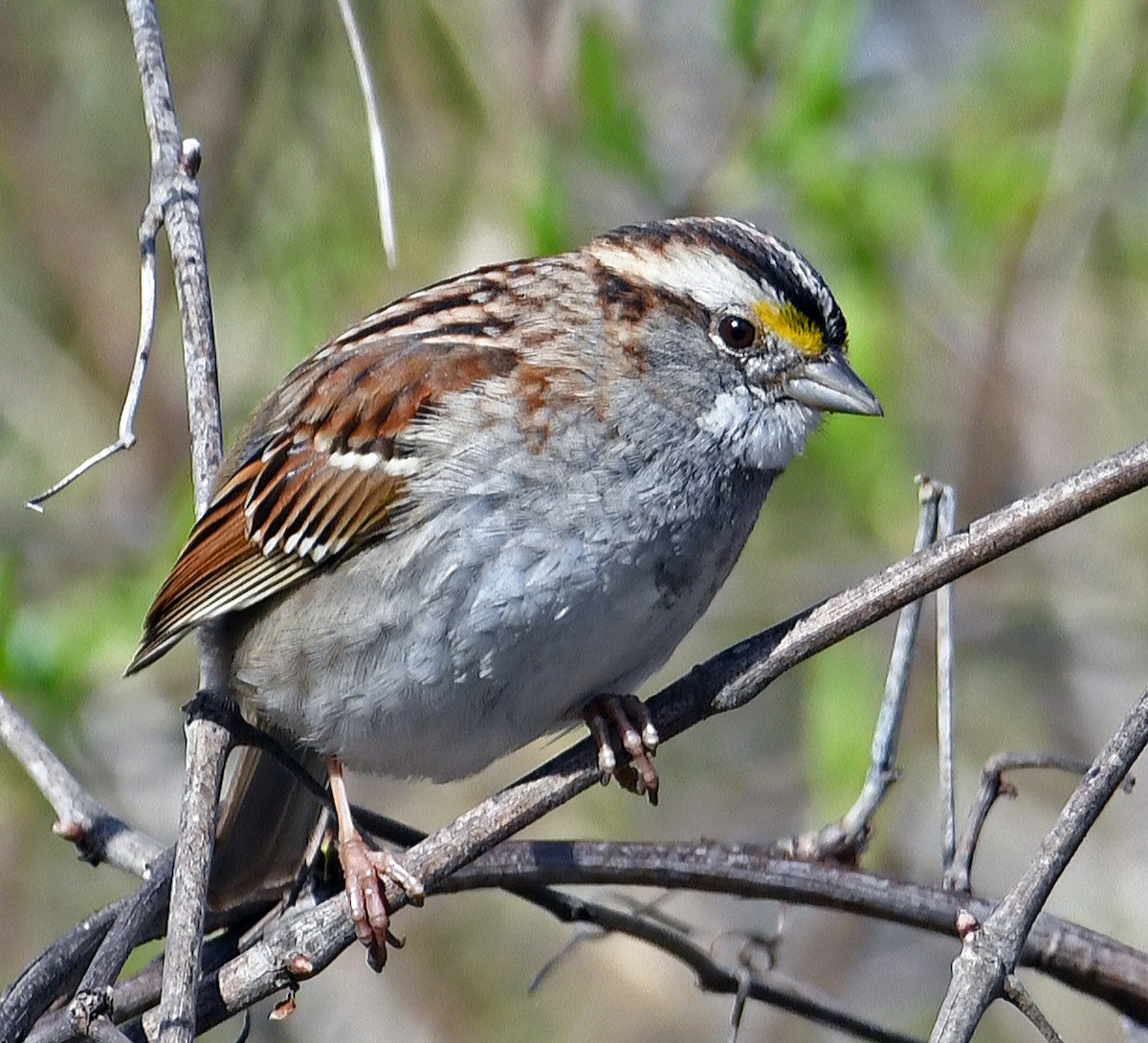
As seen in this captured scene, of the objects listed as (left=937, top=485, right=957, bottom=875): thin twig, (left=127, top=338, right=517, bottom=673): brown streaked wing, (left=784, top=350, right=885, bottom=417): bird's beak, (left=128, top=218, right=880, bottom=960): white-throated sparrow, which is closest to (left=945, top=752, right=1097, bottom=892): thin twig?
(left=937, top=485, right=957, bottom=875): thin twig

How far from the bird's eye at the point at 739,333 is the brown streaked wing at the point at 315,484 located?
0.92 ft

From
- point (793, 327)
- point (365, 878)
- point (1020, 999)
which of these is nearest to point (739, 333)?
point (793, 327)

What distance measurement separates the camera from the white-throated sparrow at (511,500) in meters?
2.13

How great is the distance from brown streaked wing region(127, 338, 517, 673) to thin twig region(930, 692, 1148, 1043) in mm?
1049

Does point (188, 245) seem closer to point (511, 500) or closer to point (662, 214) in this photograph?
point (511, 500)

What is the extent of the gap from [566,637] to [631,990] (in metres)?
1.93

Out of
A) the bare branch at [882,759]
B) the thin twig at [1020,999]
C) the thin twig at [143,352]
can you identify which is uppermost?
the thin twig at [143,352]

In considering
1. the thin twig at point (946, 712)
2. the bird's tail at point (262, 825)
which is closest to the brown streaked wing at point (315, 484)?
the bird's tail at point (262, 825)

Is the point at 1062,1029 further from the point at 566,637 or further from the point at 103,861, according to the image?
the point at 103,861

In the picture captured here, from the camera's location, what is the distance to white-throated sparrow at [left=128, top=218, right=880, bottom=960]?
2131mm

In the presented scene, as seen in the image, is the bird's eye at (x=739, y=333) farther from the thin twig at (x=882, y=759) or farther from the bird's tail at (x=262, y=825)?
the bird's tail at (x=262, y=825)

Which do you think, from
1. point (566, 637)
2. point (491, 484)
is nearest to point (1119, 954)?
point (566, 637)

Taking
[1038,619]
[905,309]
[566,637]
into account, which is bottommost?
[566,637]

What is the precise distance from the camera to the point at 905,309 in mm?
3523
